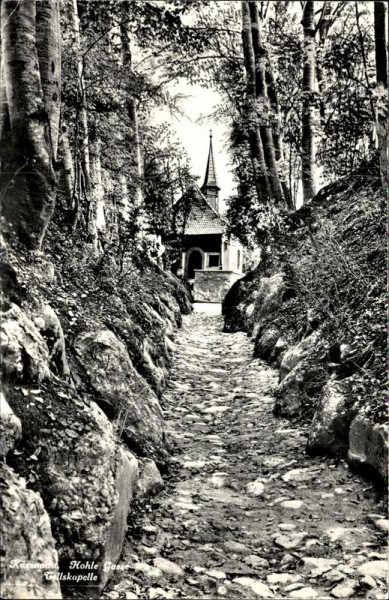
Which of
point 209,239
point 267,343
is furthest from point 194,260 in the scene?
point 267,343

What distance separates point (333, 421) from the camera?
434 cm

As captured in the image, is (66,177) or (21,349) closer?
(21,349)

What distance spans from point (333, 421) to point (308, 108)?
1024 cm

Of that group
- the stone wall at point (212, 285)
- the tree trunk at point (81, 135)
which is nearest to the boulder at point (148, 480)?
the tree trunk at point (81, 135)

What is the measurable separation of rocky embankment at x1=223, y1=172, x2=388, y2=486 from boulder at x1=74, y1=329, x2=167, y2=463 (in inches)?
57.8

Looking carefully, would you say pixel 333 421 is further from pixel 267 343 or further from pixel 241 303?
pixel 241 303

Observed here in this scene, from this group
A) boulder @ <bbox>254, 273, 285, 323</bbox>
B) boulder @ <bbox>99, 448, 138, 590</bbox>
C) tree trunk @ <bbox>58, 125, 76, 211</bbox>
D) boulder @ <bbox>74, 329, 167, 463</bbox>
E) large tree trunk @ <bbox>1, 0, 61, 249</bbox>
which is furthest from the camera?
boulder @ <bbox>254, 273, 285, 323</bbox>

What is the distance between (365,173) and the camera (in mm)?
9695

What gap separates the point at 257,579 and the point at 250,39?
13197 millimetres

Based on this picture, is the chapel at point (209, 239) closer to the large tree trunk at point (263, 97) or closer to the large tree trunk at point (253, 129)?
the large tree trunk at point (253, 129)

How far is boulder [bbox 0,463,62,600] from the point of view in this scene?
191cm

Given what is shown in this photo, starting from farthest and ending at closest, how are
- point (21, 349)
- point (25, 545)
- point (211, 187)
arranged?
1. point (211, 187)
2. point (21, 349)
3. point (25, 545)

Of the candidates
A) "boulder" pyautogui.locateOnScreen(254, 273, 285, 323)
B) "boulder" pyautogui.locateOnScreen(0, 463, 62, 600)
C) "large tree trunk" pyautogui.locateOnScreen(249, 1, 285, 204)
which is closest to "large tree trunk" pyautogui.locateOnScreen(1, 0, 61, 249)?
"boulder" pyautogui.locateOnScreen(0, 463, 62, 600)

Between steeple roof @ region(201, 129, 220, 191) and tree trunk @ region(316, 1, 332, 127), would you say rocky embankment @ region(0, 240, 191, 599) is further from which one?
steeple roof @ region(201, 129, 220, 191)
